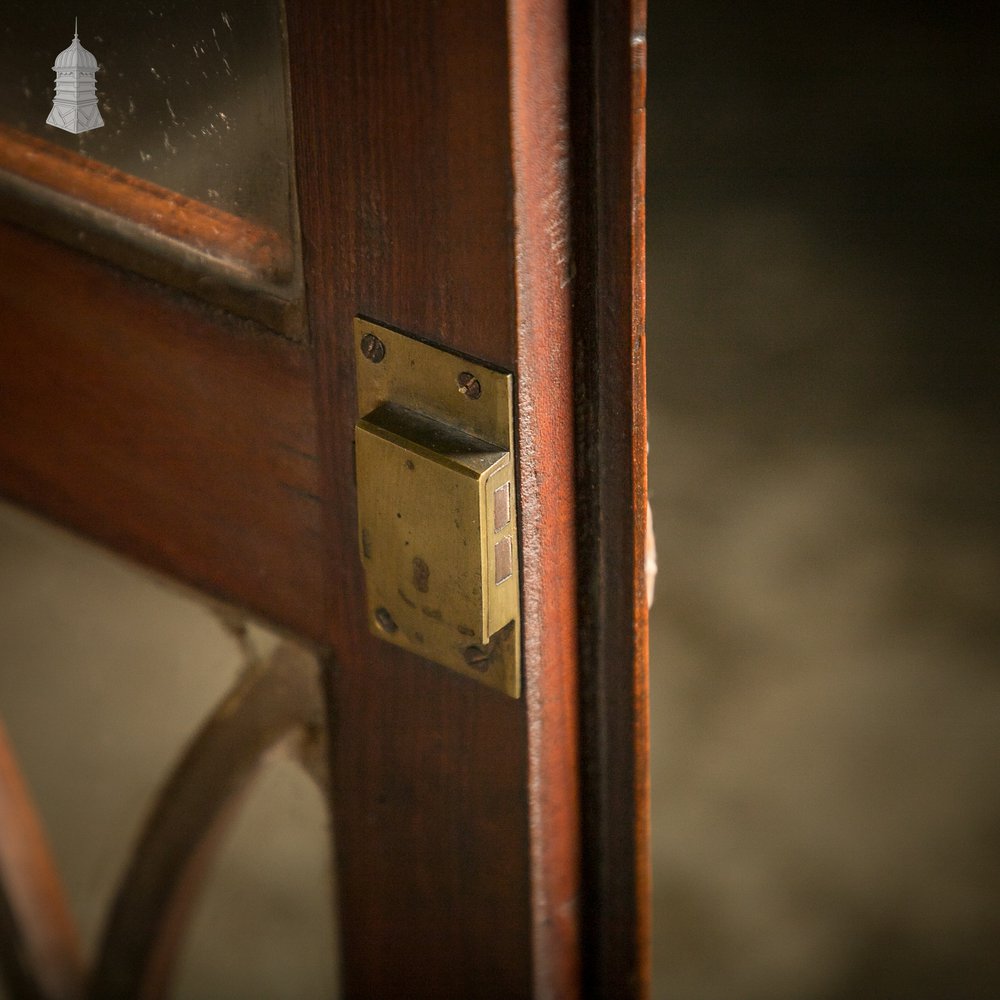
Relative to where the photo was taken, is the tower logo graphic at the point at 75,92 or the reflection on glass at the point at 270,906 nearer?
the tower logo graphic at the point at 75,92

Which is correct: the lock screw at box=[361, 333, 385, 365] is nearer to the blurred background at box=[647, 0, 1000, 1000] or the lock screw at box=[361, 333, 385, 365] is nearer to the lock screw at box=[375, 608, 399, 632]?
the lock screw at box=[375, 608, 399, 632]

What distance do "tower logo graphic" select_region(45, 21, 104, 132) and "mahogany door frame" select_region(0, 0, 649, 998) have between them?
2.2 inches

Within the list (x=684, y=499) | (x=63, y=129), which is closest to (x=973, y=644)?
(x=684, y=499)

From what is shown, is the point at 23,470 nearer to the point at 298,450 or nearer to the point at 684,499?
the point at 298,450

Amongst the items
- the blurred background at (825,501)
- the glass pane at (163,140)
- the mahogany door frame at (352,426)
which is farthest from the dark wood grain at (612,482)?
the blurred background at (825,501)

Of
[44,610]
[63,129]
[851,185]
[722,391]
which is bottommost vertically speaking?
[722,391]

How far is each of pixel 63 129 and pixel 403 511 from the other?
0.23 m

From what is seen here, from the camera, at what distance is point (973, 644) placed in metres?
1.95

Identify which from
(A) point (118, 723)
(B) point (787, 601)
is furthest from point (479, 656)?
(B) point (787, 601)

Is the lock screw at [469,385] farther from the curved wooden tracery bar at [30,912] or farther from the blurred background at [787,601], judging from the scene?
the curved wooden tracery bar at [30,912]

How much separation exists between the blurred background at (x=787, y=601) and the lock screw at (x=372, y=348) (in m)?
0.22

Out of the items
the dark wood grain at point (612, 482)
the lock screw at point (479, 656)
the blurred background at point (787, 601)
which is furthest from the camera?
the blurred background at point (787, 601)

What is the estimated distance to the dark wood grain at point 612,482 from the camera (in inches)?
18.8

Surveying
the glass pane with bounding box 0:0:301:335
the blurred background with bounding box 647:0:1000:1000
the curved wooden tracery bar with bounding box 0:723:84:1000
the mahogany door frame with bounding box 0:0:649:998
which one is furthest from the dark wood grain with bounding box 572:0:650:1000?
the blurred background with bounding box 647:0:1000:1000
